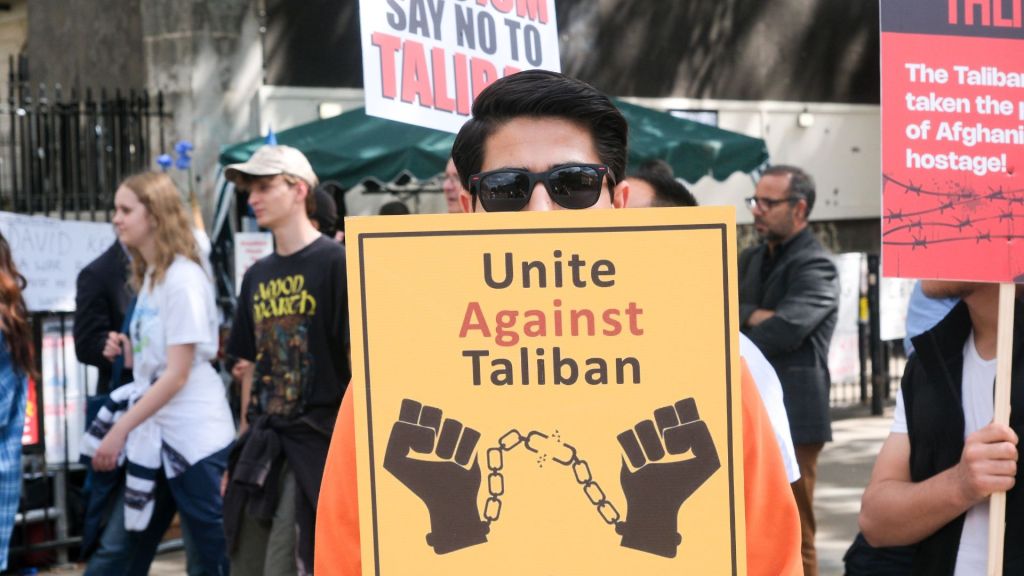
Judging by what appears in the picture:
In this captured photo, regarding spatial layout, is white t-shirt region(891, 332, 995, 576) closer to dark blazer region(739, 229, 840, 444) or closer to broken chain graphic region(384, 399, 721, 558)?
broken chain graphic region(384, 399, 721, 558)

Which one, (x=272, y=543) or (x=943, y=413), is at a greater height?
(x=943, y=413)

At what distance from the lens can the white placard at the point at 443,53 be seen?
159 inches

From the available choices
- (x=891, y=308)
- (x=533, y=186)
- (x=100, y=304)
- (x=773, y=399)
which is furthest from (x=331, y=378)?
(x=891, y=308)

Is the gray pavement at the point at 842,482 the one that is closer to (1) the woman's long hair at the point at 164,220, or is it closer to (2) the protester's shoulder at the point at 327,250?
(2) the protester's shoulder at the point at 327,250

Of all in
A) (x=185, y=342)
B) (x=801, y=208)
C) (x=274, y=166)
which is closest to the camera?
(x=274, y=166)

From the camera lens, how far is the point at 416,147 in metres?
9.60

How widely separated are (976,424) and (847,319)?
31.7 feet

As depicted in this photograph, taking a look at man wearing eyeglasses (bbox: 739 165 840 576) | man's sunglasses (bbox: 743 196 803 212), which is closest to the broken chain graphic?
man wearing eyeglasses (bbox: 739 165 840 576)

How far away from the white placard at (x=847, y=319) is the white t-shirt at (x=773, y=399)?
9101 mm

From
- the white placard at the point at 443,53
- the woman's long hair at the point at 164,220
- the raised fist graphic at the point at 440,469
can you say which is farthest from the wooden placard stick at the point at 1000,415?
the woman's long hair at the point at 164,220

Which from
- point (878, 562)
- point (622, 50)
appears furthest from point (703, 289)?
point (622, 50)

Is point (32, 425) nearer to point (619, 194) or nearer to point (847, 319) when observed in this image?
point (619, 194)

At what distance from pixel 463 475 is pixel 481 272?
0.28 meters

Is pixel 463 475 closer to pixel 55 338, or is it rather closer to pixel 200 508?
pixel 200 508
